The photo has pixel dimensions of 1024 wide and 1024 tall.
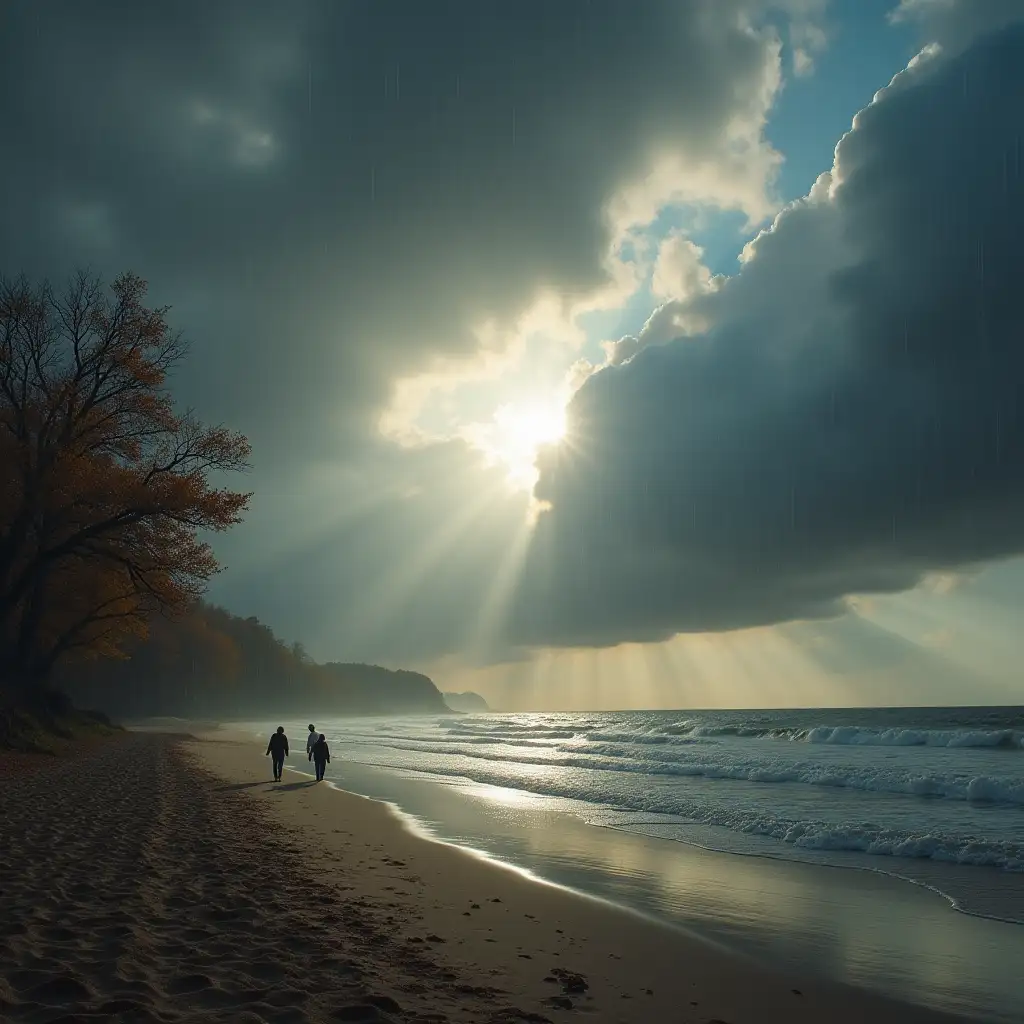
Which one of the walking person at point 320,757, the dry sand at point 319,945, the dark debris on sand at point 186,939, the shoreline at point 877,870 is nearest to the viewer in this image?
the dark debris on sand at point 186,939

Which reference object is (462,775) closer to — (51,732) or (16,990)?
(51,732)

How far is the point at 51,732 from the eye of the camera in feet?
86.4

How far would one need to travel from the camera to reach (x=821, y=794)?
19188 mm

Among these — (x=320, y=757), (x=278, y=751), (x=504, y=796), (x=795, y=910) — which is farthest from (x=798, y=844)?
(x=278, y=751)

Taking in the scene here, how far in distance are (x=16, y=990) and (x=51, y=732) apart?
27.3 metres

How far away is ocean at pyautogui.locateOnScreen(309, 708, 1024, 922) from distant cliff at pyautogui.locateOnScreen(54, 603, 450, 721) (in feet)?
101

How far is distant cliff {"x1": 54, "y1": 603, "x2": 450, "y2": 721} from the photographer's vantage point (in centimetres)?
7675

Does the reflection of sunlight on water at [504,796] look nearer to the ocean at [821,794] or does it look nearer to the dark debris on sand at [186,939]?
the ocean at [821,794]

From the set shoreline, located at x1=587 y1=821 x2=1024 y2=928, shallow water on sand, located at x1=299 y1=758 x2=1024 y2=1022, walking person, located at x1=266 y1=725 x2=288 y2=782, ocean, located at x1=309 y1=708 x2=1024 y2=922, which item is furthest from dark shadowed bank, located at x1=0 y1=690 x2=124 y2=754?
shoreline, located at x1=587 y1=821 x2=1024 y2=928

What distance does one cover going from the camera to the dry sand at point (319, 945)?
434 cm

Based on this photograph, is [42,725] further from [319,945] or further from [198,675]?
[198,675]

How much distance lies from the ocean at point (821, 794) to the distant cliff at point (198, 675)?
3075 centimetres

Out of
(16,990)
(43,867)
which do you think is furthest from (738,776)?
(16,990)

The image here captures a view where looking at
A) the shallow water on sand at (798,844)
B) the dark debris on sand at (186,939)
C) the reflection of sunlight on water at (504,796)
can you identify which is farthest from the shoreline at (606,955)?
the reflection of sunlight on water at (504,796)
